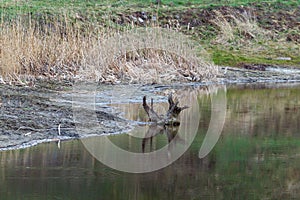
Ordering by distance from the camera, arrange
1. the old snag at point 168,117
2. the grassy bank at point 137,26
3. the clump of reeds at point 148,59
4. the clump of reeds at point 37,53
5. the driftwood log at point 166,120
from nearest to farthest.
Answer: the driftwood log at point 166,120, the old snag at point 168,117, the clump of reeds at point 37,53, the grassy bank at point 137,26, the clump of reeds at point 148,59

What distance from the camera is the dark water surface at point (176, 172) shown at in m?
7.71

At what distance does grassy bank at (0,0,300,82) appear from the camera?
16.6 m

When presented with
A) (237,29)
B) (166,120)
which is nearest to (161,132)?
(166,120)

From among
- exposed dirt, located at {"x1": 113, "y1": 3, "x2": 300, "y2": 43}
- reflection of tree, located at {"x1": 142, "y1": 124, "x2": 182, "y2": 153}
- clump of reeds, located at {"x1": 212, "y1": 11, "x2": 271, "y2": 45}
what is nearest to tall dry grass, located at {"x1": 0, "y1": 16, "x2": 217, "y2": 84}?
reflection of tree, located at {"x1": 142, "y1": 124, "x2": 182, "y2": 153}

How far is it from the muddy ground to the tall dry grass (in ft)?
1.94

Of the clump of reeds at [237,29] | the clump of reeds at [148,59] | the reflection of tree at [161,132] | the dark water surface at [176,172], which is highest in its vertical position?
the clump of reeds at [237,29]

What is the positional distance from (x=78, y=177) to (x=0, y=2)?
17.1m

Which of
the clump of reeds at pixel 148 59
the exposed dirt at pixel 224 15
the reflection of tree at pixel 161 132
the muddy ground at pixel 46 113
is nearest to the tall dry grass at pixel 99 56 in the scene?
the clump of reeds at pixel 148 59

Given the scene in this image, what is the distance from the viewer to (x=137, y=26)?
2373cm

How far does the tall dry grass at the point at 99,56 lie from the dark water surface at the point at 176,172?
5.40 metres

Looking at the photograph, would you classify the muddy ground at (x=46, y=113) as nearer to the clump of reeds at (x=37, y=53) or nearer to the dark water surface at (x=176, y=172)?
the dark water surface at (x=176, y=172)

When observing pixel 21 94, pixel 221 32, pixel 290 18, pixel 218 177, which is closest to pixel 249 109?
pixel 21 94

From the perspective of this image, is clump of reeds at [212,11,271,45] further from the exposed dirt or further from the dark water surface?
the dark water surface

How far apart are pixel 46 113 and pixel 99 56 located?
5982 mm
